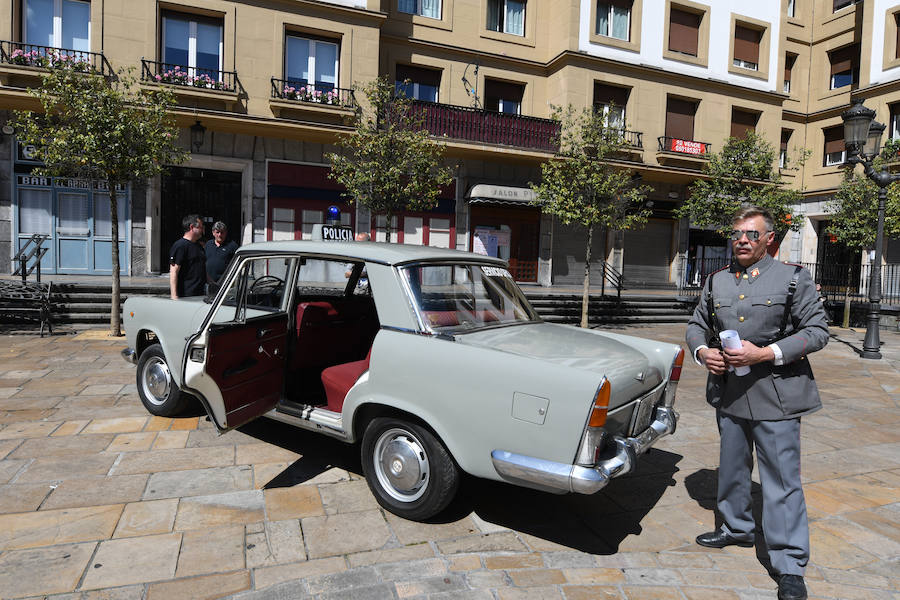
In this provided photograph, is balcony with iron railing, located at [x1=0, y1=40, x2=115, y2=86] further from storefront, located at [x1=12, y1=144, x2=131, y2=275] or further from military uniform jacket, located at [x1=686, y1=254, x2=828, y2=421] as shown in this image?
military uniform jacket, located at [x1=686, y1=254, x2=828, y2=421]

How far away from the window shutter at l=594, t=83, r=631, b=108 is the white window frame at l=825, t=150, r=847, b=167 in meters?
11.5

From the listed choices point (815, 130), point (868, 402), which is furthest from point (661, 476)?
point (815, 130)

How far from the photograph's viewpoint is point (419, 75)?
62.8 ft

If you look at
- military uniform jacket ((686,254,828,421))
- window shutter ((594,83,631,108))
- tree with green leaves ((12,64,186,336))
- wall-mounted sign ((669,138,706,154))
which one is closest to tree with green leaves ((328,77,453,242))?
tree with green leaves ((12,64,186,336))

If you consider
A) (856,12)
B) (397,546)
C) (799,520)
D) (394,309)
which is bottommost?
(397,546)

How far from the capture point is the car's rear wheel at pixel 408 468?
321 centimetres

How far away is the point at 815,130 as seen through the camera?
1025 inches

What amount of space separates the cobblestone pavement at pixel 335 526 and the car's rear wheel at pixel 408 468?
12 centimetres

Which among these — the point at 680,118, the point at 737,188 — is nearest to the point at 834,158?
the point at 680,118

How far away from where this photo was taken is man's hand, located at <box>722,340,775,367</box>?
281 cm

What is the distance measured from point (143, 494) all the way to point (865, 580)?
166 inches

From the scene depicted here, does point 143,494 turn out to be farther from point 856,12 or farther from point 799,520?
point 856,12

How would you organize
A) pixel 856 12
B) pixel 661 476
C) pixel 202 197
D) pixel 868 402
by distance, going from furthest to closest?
pixel 856 12 → pixel 202 197 → pixel 868 402 → pixel 661 476

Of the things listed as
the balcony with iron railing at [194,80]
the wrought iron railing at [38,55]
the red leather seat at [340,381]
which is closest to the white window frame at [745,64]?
the balcony with iron railing at [194,80]
